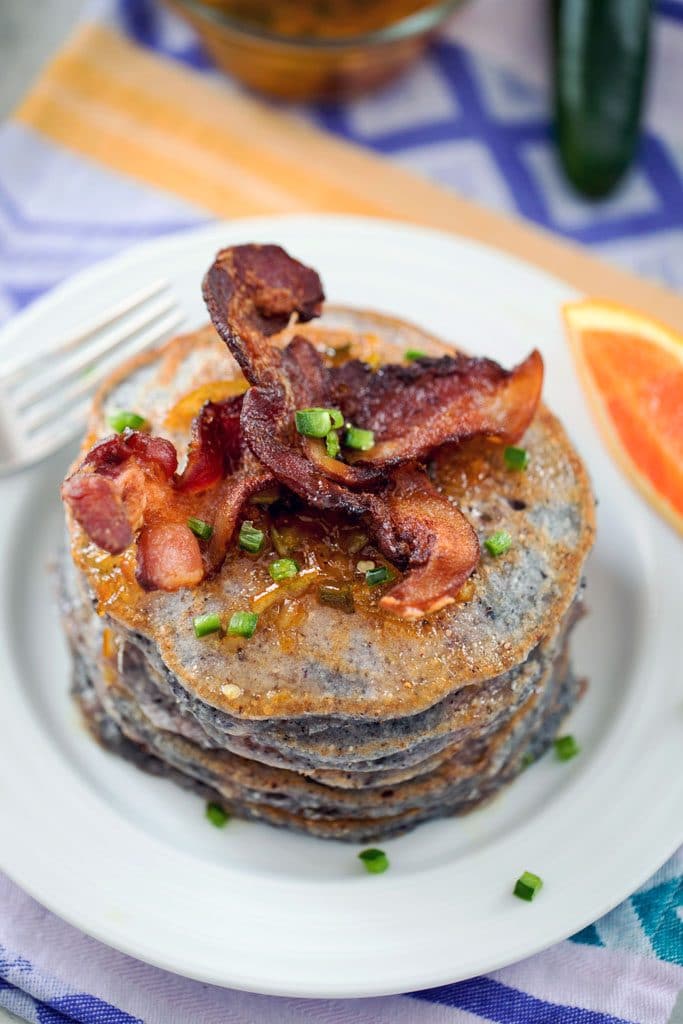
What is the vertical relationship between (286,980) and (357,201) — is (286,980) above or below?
below

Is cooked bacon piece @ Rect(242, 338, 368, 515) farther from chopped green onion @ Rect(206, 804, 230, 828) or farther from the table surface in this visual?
the table surface

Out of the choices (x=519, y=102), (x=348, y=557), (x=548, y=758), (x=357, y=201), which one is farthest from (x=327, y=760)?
(x=519, y=102)

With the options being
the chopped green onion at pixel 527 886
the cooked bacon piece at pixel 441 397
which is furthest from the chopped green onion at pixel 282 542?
the chopped green onion at pixel 527 886

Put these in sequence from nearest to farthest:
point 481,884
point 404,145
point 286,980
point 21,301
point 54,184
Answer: point 286,980 < point 481,884 < point 21,301 < point 54,184 < point 404,145

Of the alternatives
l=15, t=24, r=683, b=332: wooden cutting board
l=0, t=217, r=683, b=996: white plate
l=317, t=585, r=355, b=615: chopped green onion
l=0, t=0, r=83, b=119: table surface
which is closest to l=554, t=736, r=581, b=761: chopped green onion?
l=0, t=217, r=683, b=996: white plate

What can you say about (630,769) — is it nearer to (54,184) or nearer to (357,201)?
(357,201)

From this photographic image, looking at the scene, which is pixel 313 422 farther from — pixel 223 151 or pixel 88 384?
pixel 223 151

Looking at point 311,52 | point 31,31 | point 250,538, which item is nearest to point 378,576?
point 250,538
